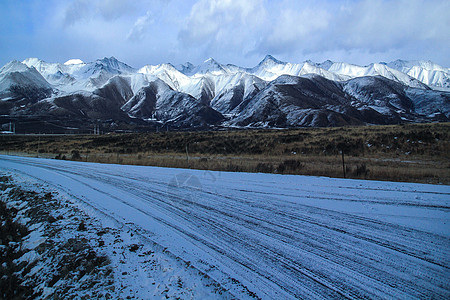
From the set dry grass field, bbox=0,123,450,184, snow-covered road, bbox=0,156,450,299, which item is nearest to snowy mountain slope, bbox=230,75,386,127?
dry grass field, bbox=0,123,450,184

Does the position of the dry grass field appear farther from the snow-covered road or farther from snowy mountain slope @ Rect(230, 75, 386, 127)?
snowy mountain slope @ Rect(230, 75, 386, 127)

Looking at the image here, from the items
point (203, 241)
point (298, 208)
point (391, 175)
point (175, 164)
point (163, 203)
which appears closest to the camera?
point (203, 241)

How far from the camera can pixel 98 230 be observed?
5434 millimetres

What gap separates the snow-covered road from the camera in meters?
3.45

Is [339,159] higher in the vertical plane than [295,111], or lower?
lower

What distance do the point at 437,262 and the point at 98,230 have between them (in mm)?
6127

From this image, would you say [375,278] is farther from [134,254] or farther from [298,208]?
[134,254]

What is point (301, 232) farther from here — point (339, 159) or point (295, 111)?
point (295, 111)

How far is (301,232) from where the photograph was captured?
16.2 feet

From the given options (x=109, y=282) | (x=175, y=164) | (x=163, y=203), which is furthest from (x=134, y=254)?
(x=175, y=164)

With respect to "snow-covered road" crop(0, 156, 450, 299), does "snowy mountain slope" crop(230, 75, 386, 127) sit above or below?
above

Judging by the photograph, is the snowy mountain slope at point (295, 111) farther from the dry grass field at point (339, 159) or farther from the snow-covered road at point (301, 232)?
the snow-covered road at point (301, 232)

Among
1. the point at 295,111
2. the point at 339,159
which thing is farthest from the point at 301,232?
the point at 295,111

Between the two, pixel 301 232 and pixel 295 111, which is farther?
pixel 295 111
